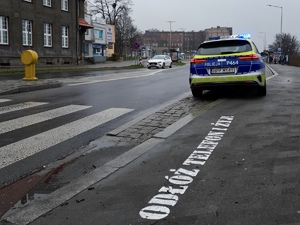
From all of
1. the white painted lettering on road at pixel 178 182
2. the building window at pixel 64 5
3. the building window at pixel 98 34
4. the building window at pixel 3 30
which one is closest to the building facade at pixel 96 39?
the building window at pixel 98 34

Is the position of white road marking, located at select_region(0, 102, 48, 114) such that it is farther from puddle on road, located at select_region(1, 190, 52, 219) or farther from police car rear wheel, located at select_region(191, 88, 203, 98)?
puddle on road, located at select_region(1, 190, 52, 219)

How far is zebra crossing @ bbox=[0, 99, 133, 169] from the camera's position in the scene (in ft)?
18.0

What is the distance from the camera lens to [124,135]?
6480mm

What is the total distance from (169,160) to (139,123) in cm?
250

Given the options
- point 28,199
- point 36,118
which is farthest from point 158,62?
point 28,199

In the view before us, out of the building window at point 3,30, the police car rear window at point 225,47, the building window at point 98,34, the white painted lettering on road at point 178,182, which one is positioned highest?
the building window at point 98,34

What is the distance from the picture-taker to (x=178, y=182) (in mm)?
4145

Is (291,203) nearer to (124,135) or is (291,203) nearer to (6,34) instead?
(124,135)

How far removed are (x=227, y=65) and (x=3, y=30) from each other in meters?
27.2

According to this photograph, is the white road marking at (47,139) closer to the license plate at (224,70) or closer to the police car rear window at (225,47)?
the license plate at (224,70)

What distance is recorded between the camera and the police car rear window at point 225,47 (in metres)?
10.2

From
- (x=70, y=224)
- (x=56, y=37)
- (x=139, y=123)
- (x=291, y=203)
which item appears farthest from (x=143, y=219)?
(x=56, y=37)

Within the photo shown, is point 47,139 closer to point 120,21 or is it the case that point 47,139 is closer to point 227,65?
point 227,65

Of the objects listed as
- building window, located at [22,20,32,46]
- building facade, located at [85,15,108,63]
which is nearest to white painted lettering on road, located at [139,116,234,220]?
building window, located at [22,20,32,46]
